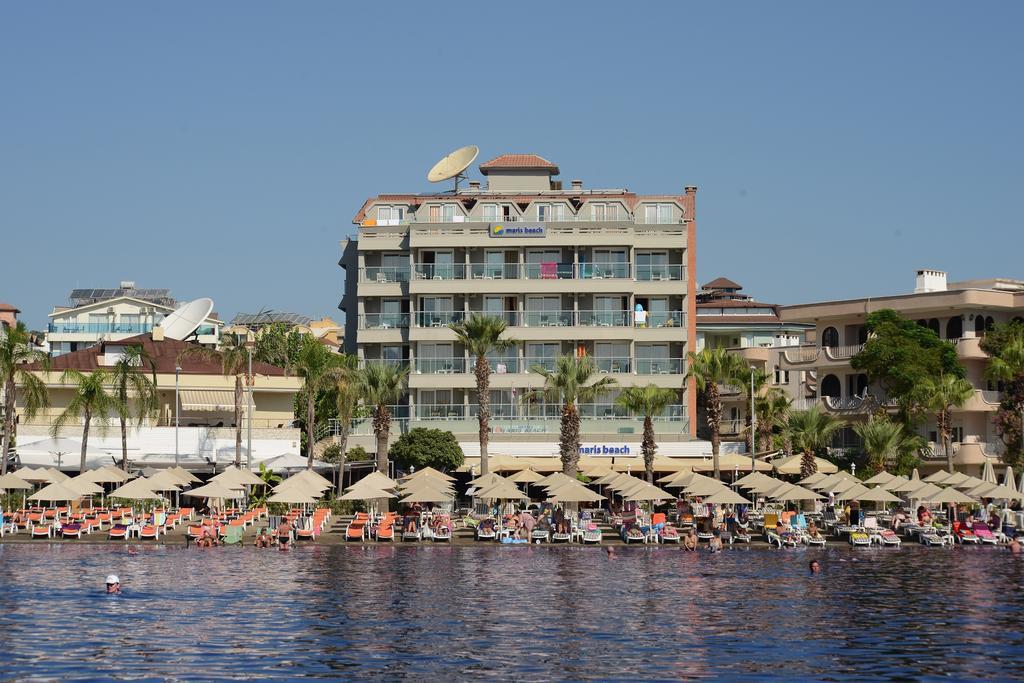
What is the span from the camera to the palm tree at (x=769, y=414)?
90562mm

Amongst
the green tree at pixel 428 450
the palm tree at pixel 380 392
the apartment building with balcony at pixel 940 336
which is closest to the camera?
the palm tree at pixel 380 392

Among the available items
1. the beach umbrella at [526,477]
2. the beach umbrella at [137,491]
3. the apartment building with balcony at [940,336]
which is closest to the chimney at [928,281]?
the apartment building with balcony at [940,336]

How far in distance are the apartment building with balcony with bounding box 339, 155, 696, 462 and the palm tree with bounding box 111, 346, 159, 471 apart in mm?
15086

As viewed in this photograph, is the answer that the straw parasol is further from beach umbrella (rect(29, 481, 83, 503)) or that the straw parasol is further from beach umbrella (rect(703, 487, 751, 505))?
beach umbrella (rect(29, 481, 83, 503))

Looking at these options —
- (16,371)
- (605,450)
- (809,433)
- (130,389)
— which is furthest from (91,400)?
(809,433)

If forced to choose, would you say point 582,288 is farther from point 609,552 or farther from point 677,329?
point 609,552

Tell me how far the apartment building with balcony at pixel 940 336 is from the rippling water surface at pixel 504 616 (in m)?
33.8

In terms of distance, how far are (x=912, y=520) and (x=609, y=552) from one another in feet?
55.2

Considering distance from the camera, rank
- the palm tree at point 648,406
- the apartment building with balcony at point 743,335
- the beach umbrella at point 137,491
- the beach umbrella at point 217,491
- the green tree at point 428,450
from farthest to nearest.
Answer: the apartment building with balcony at point 743,335, the green tree at point 428,450, the palm tree at point 648,406, the beach umbrella at point 217,491, the beach umbrella at point 137,491

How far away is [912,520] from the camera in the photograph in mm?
66188

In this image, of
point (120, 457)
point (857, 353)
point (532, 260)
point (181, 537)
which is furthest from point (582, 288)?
point (181, 537)

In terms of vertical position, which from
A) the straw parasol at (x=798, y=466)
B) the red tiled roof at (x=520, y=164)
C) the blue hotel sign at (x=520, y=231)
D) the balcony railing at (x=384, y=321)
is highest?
the red tiled roof at (x=520, y=164)

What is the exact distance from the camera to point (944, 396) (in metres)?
81.6

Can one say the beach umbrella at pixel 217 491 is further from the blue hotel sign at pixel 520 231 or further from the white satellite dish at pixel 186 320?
the white satellite dish at pixel 186 320
